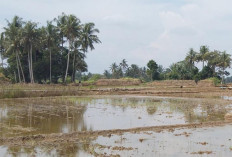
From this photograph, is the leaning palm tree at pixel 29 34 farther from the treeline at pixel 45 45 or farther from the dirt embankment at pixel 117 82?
the dirt embankment at pixel 117 82

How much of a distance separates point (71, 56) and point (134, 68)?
36732mm

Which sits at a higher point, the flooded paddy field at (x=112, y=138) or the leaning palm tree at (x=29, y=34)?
the leaning palm tree at (x=29, y=34)

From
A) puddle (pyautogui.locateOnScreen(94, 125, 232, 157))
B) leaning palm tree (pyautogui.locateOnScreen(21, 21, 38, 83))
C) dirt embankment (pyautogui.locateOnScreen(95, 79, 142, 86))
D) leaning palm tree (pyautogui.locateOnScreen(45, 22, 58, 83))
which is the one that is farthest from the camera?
dirt embankment (pyautogui.locateOnScreen(95, 79, 142, 86))

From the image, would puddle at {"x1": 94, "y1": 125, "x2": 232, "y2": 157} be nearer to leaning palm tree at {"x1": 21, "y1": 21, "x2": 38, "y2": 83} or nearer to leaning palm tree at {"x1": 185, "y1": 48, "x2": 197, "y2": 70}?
leaning palm tree at {"x1": 21, "y1": 21, "x2": 38, "y2": 83}

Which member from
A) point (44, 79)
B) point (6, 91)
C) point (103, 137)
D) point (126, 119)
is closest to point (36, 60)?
point (44, 79)

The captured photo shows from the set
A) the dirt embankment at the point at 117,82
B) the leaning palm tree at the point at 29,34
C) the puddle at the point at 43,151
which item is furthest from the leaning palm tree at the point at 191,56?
the puddle at the point at 43,151

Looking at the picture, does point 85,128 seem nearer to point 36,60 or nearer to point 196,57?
point 36,60

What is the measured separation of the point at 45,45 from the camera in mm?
49594

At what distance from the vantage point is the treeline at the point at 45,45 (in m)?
43.2

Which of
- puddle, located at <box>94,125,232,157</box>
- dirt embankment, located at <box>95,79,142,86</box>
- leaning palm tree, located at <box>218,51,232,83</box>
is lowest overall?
puddle, located at <box>94,125,232,157</box>

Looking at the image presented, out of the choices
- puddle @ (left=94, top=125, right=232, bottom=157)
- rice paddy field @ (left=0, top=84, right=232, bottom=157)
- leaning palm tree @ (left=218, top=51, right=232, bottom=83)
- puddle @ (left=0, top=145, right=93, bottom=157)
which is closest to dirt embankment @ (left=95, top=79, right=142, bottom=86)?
leaning palm tree @ (left=218, top=51, right=232, bottom=83)

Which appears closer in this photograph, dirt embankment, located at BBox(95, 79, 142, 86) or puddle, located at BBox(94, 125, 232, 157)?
puddle, located at BBox(94, 125, 232, 157)

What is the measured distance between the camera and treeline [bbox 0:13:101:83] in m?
43.2

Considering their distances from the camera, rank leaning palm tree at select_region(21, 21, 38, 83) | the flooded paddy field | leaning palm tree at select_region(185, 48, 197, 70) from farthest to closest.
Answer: leaning palm tree at select_region(185, 48, 197, 70)
leaning palm tree at select_region(21, 21, 38, 83)
the flooded paddy field
